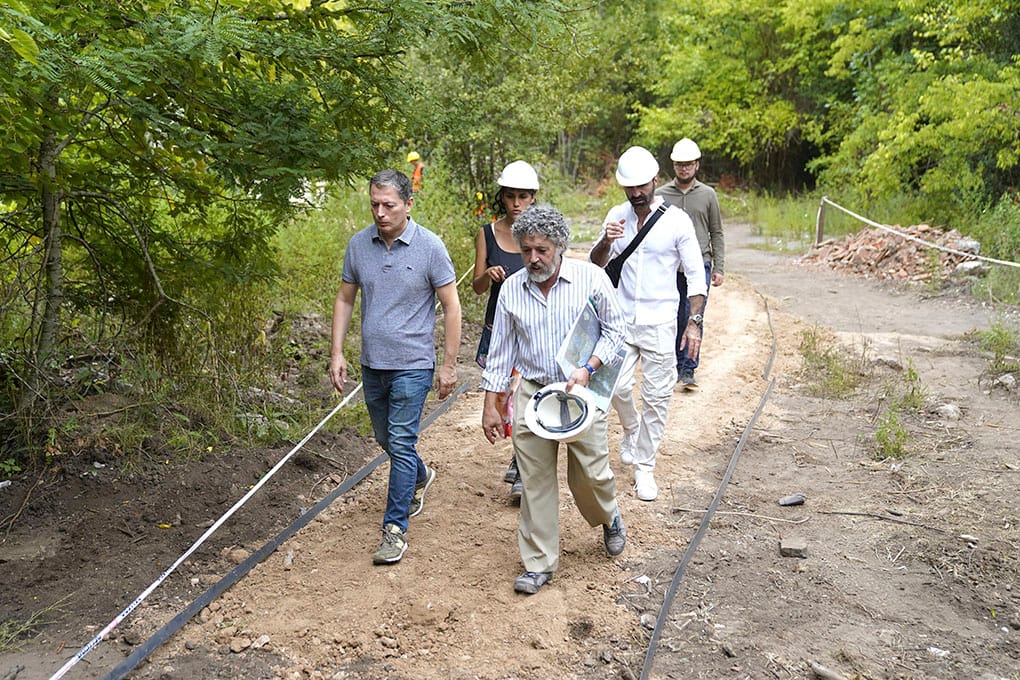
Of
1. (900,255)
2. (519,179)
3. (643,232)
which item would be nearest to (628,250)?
(643,232)

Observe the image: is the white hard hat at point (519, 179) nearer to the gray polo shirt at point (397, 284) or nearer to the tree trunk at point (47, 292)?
the gray polo shirt at point (397, 284)

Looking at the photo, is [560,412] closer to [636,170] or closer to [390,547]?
[390,547]

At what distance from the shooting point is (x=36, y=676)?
416 cm

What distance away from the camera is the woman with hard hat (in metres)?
5.44

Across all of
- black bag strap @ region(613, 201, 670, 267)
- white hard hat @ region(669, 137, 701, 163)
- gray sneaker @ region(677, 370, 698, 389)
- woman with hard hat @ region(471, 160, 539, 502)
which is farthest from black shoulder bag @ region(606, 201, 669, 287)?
gray sneaker @ region(677, 370, 698, 389)

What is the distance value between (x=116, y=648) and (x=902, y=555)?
4033 millimetres

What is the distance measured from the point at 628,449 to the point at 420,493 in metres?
1.45

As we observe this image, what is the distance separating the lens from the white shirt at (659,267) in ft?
19.6

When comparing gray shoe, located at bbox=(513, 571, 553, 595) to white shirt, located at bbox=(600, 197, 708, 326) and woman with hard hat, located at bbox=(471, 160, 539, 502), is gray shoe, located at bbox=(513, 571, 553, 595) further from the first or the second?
white shirt, located at bbox=(600, 197, 708, 326)

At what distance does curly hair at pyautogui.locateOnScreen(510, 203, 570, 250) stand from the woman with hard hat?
84 cm

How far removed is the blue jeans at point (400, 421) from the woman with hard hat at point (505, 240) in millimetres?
504

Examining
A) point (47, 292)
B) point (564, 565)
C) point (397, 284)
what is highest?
point (397, 284)

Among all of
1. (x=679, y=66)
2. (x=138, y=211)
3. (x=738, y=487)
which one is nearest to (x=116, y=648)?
(x=138, y=211)

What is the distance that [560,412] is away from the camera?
4637mm
